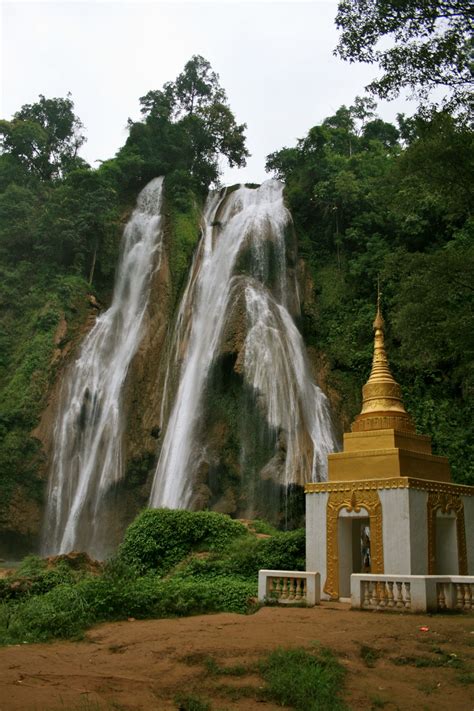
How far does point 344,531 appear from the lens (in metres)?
13.6

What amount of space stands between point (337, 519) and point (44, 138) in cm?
3413

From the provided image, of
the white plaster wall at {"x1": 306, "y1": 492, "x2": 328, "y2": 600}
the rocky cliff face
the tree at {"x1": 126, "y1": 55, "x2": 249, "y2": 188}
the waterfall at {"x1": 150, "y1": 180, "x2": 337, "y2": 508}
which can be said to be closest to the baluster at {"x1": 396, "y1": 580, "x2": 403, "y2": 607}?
the white plaster wall at {"x1": 306, "y1": 492, "x2": 328, "y2": 600}

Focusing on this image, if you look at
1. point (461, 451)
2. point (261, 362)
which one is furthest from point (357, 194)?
point (461, 451)

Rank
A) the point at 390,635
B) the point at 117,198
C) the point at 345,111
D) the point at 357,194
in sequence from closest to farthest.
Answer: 1. the point at 390,635
2. the point at 357,194
3. the point at 117,198
4. the point at 345,111

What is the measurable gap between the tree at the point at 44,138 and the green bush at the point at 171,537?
98.0 ft

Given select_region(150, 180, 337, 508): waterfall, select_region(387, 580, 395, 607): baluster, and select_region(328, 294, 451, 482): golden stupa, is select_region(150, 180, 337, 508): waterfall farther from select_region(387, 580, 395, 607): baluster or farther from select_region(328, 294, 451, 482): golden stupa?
select_region(387, 580, 395, 607): baluster

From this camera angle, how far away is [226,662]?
7.37m

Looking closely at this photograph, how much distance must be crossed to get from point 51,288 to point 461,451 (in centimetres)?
1992

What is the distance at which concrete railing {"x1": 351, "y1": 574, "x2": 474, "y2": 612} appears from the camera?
1042 centimetres

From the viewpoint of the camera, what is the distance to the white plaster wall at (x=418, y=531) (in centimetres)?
1237

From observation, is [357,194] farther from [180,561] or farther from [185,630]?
[185,630]

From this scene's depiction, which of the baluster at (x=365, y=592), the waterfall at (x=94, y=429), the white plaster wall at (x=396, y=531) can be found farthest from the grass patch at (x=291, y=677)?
the waterfall at (x=94, y=429)

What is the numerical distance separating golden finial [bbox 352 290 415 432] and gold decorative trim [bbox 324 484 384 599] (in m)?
Result: 1.81

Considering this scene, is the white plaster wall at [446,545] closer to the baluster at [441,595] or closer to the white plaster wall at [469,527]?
the white plaster wall at [469,527]
